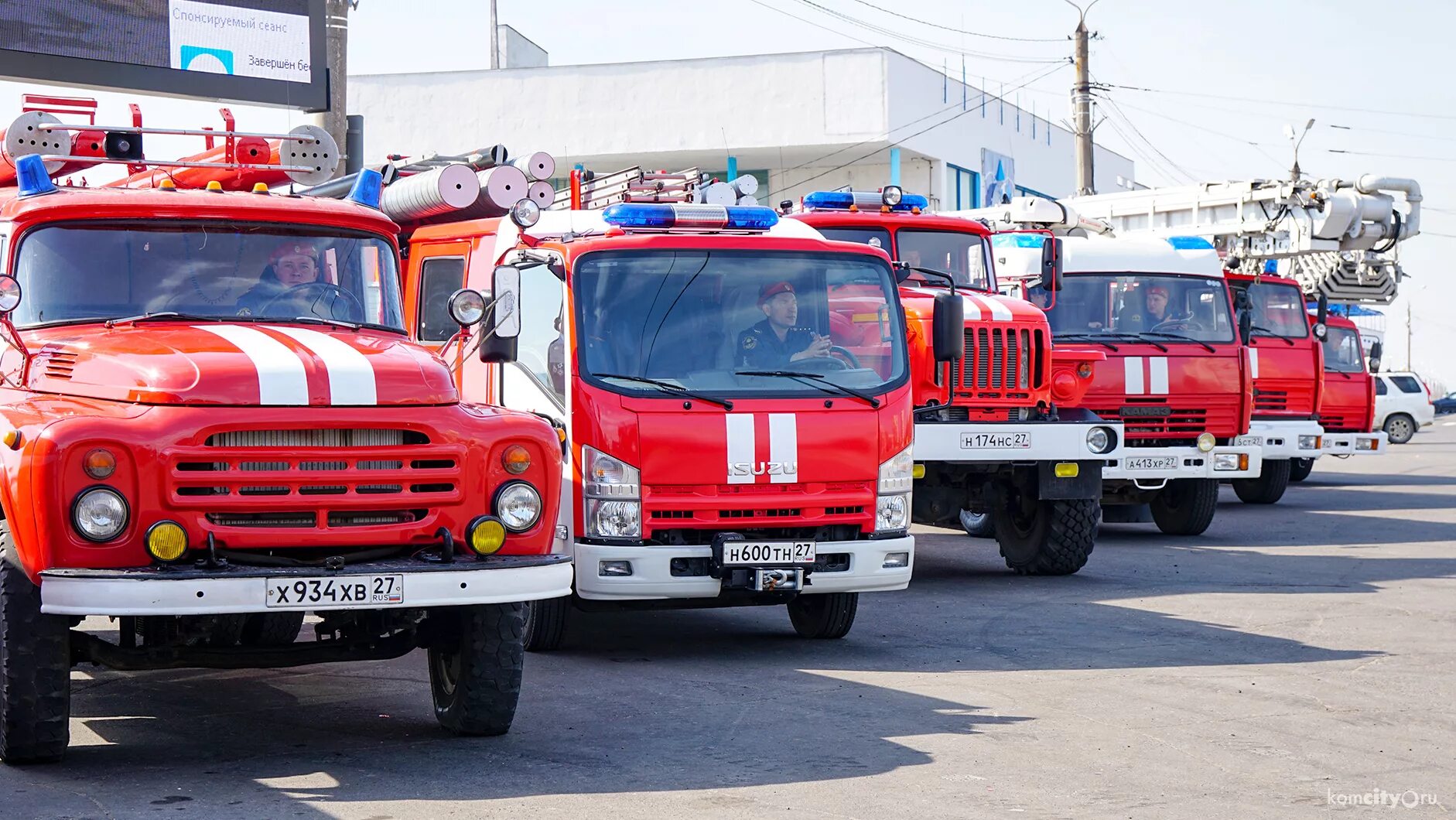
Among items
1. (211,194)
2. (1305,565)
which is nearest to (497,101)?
(1305,565)

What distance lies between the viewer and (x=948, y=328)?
11.3 meters

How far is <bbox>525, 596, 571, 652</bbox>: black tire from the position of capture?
9.80m

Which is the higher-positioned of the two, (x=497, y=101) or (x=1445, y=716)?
(x=497, y=101)

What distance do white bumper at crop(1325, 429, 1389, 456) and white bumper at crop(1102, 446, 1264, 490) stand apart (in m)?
4.96

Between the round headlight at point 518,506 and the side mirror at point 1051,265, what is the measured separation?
836 centimetres

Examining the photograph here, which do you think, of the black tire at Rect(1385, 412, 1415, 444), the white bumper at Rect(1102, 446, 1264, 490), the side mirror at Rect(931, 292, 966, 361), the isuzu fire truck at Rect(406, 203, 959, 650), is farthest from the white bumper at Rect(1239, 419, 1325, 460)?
the black tire at Rect(1385, 412, 1415, 444)

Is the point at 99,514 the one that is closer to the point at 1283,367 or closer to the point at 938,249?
the point at 938,249

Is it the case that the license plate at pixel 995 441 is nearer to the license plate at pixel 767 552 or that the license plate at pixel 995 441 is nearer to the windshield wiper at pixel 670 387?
the license plate at pixel 767 552

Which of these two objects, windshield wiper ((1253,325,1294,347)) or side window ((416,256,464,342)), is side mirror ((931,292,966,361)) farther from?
windshield wiper ((1253,325,1294,347))

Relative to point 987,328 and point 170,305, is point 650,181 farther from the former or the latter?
point 170,305

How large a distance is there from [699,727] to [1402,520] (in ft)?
45.2

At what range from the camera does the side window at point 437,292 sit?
10.9 metres

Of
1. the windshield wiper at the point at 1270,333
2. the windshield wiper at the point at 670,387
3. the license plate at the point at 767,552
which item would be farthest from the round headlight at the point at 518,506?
the windshield wiper at the point at 1270,333

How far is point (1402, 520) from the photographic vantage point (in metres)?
19.2
